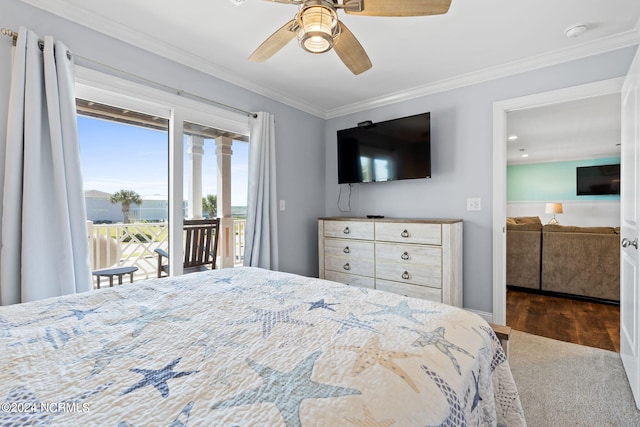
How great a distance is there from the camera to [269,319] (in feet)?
3.57

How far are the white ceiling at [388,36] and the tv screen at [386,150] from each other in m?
0.45

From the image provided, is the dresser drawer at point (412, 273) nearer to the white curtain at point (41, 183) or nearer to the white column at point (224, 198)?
the white column at point (224, 198)

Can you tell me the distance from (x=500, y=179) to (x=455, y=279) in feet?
3.29

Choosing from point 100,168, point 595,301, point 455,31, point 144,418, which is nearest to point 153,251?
point 100,168

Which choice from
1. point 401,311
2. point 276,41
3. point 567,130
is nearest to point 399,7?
point 276,41

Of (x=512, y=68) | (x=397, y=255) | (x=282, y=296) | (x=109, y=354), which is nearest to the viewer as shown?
(x=109, y=354)

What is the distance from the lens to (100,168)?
2.29m

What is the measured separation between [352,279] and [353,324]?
2.26 meters

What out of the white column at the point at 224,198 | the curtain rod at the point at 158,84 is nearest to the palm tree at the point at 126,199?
the white column at the point at 224,198

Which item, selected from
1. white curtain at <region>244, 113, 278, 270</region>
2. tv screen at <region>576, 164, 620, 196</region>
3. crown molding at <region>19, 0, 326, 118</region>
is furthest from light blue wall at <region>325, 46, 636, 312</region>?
tv screen at <region>576, 164, 620, 196</region>

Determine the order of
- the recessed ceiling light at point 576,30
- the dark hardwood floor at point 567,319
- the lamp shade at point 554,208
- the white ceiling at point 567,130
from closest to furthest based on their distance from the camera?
the recessed ceiling light at point 576,30, the dark hardwood floor at point 567,319, the white ceiling at point 567,130, the lamp shade at point 554,208

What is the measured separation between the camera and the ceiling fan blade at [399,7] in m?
1.35

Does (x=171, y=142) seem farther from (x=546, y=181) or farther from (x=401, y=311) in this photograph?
(x=546, y=181)

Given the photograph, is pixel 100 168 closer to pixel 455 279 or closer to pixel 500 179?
pixel 455 279
